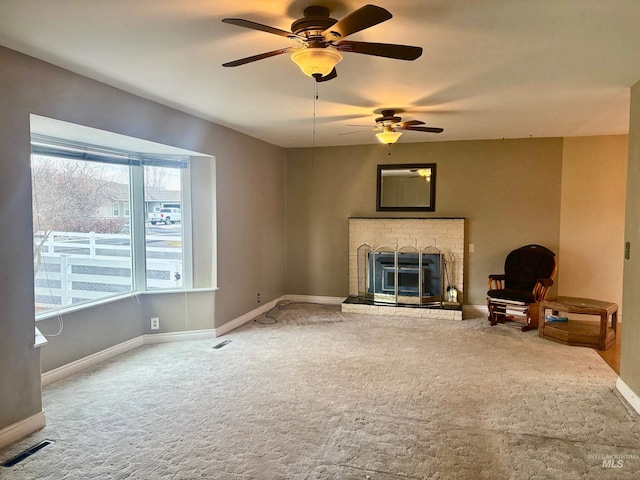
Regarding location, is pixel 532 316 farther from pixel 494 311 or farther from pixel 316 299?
pixel 316 299

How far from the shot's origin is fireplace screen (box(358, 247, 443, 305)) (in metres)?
6.07

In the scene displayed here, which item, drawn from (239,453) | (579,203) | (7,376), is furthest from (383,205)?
(7,376)

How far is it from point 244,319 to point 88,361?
1987 millimetres

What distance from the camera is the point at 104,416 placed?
2.97 metres

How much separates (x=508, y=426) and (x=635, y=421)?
36.6 inches

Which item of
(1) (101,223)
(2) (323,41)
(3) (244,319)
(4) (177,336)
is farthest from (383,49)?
(3) (244,319)

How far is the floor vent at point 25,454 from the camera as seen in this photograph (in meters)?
2.43

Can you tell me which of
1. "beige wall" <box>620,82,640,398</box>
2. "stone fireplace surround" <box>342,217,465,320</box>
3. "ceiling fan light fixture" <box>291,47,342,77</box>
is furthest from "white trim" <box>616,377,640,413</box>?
"ceiling fan light fixture" <box>291,47,342,77</box>

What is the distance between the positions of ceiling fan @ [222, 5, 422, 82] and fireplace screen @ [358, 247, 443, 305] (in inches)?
162

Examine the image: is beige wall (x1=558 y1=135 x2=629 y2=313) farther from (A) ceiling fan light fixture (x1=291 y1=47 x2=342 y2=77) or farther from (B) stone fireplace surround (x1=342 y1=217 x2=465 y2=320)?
(A) ceiling fan light fixture (x1=291 y1=47 x2=342 y2=77)

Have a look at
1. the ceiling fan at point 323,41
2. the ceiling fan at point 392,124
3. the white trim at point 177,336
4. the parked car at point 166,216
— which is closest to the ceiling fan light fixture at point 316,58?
the ceiling fan at point 323,41

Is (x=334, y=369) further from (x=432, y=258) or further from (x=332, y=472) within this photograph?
(x=432, y=258)

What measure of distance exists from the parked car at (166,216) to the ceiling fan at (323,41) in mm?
2857

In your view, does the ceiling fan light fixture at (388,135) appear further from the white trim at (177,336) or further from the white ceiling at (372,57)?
the white trim at (177,336)
